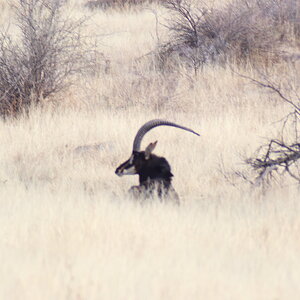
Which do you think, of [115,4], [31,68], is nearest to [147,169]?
[31,68]

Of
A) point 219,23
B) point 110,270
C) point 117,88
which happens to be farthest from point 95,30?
point 110,270

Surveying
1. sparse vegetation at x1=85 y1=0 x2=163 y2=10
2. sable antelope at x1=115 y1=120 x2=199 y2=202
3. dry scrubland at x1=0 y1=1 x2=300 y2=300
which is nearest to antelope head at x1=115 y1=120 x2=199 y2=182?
sable antelope at x1=115 y1=120 x2=199 y2=202

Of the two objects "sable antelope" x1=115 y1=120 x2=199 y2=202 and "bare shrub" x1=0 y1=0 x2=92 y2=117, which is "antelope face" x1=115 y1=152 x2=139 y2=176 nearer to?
"sable antelope" x1=115 y1=120 x2=199 y2=202

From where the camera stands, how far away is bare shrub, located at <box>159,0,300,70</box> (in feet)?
54.1

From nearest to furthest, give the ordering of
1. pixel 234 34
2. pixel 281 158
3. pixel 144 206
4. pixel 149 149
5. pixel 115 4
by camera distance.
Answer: pixel 144 206, pixel 149 149, pixel 281 158, pixel 234 34, pixel 115 4

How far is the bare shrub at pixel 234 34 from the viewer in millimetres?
16500

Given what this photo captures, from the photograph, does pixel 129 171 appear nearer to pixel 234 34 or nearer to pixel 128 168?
pixel 128 168

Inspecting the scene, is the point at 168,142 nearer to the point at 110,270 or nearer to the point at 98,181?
the point at 98,181

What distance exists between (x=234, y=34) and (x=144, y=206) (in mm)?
10745

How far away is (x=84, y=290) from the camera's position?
4547 mm

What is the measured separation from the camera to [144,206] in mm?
6840

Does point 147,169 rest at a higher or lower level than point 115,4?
lower

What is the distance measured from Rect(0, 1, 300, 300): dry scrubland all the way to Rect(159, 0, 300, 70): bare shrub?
70.5 inches

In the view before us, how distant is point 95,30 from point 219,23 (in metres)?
4.73
